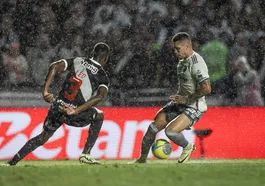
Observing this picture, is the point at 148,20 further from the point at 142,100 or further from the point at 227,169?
the point at 227,169

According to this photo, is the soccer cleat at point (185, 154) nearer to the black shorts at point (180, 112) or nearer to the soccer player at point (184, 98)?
the soccer player at point (184, 98)

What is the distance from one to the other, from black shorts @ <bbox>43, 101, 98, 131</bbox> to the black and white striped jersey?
17 cm

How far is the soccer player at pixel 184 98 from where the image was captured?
10.4 meters

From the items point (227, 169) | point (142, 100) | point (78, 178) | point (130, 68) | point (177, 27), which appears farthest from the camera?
point (177, 27)

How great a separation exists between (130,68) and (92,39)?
44.4 inches

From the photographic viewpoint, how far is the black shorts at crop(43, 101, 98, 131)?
10.6 m

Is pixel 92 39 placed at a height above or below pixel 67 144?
above

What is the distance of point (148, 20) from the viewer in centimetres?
1612

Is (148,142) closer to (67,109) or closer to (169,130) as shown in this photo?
(169,130)

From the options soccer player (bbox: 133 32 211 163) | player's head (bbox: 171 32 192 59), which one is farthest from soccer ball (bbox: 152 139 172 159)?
player's head (bbox: 171 32 192 59)

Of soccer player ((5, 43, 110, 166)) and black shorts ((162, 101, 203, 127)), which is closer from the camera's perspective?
soccer player ((5, 43, 110, 166))

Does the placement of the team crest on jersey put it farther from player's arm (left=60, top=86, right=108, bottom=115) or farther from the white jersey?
the white jersey

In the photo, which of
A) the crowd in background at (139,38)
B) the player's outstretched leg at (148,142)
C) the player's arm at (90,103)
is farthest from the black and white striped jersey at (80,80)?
the crowd in background at (139,38)

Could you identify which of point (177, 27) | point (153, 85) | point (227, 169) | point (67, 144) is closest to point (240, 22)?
point (177, 27)
